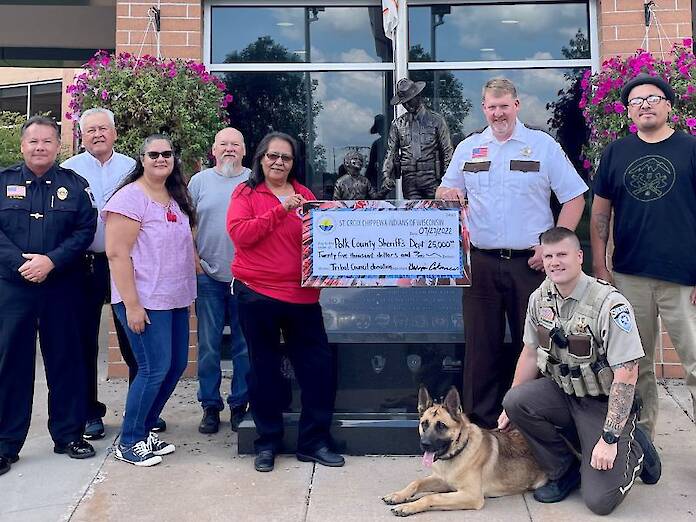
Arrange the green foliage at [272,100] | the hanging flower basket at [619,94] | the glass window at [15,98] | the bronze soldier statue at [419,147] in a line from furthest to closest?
the glass window at [15,98], the green foliage at [272,100], the bronze soldier statue at [419,147], the hanging flower basket at [619,94]

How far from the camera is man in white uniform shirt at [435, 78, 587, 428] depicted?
4.00m

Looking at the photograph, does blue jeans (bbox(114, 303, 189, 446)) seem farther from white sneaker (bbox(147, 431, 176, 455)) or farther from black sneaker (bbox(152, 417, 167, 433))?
black sneaker (bbox(152, 417, 167, 433))

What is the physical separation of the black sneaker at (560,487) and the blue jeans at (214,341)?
204cm

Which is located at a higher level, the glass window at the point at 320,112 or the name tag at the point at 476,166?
the glass window at the point at 320,112

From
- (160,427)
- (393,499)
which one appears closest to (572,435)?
(393,499)

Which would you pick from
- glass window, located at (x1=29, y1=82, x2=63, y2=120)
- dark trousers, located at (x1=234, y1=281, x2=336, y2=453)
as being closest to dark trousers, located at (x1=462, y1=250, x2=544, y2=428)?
dark trousers, located at (x1=234, y1=281, x2=336, y2=453)

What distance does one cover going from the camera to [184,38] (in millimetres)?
6375

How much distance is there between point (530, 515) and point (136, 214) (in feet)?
8.28

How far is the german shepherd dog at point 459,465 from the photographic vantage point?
3465 mm

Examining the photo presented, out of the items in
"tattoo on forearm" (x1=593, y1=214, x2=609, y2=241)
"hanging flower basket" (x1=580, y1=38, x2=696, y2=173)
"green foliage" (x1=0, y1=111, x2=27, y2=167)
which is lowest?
"tattoo on forearm" (x1=593, y1=214, x2=609, y2=241)

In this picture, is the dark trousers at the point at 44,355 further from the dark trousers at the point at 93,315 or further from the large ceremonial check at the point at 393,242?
the large ceremonial check at the point at 393,242

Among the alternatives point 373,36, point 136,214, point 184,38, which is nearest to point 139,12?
point 184,38

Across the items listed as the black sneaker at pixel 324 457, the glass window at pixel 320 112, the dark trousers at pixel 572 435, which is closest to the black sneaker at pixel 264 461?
the black sneaker at pixel 324 457

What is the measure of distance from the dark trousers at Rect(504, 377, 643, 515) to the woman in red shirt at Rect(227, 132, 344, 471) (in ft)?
3.58
